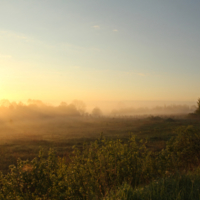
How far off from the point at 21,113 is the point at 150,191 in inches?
3403

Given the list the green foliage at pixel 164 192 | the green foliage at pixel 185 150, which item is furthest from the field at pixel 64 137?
the green foliage at pixel 164 192

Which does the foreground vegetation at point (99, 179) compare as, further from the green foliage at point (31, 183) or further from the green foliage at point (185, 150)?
the green foliage at point (185, 150)

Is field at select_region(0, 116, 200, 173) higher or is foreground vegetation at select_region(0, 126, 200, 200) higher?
foreground vegetation at select_region(0, 126, 200, 200)

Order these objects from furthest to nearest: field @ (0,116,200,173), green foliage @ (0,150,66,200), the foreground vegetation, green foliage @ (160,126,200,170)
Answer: field @ (0,116,200,173) < green foliage @ (160,126,200,170) < green foliage @ (0,150,66,200) < the foreground vegetation

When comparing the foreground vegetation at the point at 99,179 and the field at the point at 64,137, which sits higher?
the foreground vegetation at the point at 99,179

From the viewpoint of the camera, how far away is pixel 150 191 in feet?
13.6

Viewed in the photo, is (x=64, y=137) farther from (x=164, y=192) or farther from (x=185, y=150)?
(x=164, y=192)

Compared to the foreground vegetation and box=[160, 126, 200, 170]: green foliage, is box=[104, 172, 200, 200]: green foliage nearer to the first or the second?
the foreground vegetation

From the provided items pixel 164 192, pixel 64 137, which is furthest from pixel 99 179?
pixel 64 137

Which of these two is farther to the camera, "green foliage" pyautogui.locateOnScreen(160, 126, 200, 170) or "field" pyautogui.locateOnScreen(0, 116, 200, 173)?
"field" pyautogui.locateOnScreen(0, 116, 200, 173)

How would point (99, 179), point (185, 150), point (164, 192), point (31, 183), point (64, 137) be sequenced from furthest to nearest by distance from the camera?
1. point (64, 137)
2. point (185, 150)
3. point (99, 179)
4. point (31, 183)
5. point (164, 192)

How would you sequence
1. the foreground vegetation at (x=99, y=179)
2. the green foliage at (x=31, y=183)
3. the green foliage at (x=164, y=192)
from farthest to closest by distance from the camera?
the green foliage at (x=31, y=183)
the foreground vegetation at (x=99, y=179)
the green foliage at (x=164, y=192)

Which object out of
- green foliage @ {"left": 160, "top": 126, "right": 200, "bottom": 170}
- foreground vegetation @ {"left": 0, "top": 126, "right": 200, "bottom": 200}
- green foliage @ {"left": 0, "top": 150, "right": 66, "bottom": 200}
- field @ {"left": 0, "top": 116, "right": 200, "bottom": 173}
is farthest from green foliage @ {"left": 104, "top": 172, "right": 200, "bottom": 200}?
green foliage @ {"left": 160, "top": 126, "right": 200, "bottom": 170}

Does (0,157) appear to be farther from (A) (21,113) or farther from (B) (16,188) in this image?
(A) (21,113)
